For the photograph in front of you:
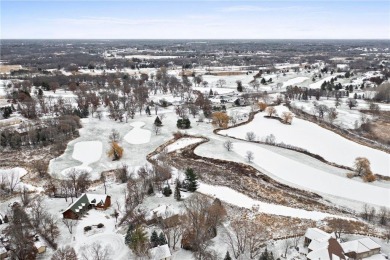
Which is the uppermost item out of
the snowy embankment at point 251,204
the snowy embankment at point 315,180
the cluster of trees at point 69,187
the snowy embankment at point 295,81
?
the snowy embankment at point 295,81

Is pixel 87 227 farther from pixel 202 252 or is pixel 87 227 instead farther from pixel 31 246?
pixel 202 252

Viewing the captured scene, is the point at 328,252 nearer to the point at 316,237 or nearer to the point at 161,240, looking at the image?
the point at 316,237

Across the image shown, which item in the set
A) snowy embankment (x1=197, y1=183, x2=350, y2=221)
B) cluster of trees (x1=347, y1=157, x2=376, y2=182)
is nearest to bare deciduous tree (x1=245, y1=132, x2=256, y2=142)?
cluster of trees (x1=347, y1=157, x2=376, y2=182)

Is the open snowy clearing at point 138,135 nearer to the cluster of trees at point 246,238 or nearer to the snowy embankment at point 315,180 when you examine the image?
the snowy embankment at point 315,180

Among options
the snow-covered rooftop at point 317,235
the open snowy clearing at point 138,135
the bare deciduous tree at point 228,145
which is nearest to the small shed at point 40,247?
the snow-covered rooftop at point 317,235

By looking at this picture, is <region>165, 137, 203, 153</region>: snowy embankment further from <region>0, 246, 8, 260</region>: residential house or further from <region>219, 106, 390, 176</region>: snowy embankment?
<region>0, 246, 8, 260</region>: residential house

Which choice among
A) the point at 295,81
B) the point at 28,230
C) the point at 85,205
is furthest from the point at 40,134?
the point at 295,81
